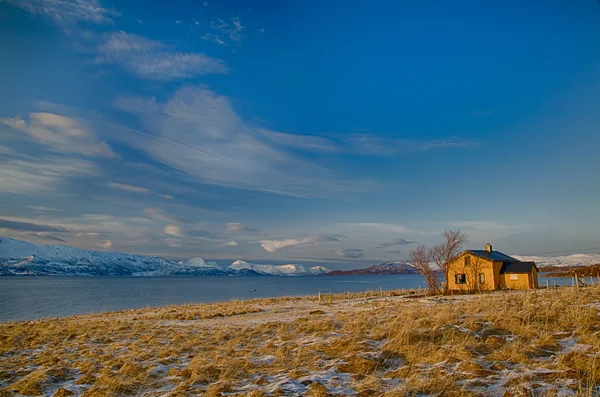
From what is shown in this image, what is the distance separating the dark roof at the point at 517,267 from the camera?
4097 centimetres

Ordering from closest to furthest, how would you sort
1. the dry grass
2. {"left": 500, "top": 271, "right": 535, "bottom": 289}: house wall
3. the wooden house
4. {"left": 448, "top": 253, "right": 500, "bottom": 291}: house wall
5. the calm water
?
the dry grass < {"left": 500, "top": 271, "right": 535, "bottom": 289}: house wall < the wooden house < {"left": 448, "top": 253, "right": 500, "bottom": 291}: house wall < the calm water

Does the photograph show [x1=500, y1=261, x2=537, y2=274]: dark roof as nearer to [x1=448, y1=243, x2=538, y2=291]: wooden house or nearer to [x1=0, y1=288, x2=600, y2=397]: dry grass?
[x1=448, y1=243, x2=538, y2=291]: wooden house

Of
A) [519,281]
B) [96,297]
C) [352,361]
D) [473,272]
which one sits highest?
[473,272]

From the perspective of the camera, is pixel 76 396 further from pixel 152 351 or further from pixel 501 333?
pixel 501 333

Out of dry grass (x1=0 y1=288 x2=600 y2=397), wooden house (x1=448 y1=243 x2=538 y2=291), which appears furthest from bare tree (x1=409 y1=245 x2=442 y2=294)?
dry grass (x1=0 y1=288 x2=600 y2=397)

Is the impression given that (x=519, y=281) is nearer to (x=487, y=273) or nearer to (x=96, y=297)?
(x=487, y=273)

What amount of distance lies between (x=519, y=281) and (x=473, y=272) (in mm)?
4910

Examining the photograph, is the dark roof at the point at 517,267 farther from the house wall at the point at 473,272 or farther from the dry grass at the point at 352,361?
the dry grass at the point at 352,361

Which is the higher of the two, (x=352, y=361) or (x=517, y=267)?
(x=517, y=267)

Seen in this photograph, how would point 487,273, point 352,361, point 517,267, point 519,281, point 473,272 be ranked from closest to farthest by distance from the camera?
point 352,361
point 519,281
point 487,273
point 517,267
point 473,272

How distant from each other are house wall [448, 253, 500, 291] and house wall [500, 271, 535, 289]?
104cm

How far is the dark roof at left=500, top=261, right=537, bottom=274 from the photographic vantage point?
4097 centimetres

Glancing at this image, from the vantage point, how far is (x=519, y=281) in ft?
134

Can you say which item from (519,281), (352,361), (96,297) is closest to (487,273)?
(519,281)
